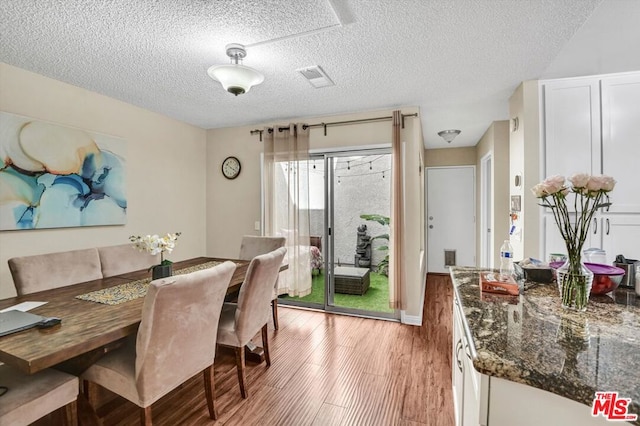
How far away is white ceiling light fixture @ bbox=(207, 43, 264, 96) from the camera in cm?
194

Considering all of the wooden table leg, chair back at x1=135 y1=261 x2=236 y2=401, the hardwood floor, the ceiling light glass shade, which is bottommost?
the hardwood floor

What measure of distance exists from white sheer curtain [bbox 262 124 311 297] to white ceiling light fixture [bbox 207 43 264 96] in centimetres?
161

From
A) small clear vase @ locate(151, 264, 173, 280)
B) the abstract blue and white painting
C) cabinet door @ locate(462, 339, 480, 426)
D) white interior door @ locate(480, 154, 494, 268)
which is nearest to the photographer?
cabinet door @ locate(462, 339, 480, 426)

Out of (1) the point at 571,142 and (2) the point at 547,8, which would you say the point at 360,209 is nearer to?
(1) the point at 571,142

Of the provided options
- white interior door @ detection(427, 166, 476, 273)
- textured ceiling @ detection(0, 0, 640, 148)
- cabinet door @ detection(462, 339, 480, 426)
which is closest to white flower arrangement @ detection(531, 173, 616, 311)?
cabinet door @ detection(462, 339, 480, 426)

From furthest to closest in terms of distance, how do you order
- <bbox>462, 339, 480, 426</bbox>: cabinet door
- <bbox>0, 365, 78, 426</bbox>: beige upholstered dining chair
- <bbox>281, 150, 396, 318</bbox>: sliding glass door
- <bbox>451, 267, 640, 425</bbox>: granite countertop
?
<bbox>281, 150, 396, 318</bbox>: sliding glass door
<bbox>0, 365, 78, 426</bbox>: beige upholstered dining chair
<bbox>462, 339, 480, 426</bbox>: cabinet door
<bbox>451, 267, 640, 425</bbox>: granite countertop

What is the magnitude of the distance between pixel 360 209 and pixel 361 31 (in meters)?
2.17

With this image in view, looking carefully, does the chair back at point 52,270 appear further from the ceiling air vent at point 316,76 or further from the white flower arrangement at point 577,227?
the white flower arrangement at point 577,227

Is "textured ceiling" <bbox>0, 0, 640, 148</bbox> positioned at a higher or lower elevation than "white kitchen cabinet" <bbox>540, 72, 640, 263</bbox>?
higher

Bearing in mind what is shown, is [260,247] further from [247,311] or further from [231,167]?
[231,167]

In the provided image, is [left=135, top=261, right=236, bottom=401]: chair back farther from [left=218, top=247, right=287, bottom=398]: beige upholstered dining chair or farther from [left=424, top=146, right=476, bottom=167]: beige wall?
[left=424, top=146, right=476, bottom=167]: beige wall

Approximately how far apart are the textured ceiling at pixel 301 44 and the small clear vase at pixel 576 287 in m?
1.43

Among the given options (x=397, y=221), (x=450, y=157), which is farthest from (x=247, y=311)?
(x=450, y=157)

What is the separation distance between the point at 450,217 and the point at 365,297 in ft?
8.31
